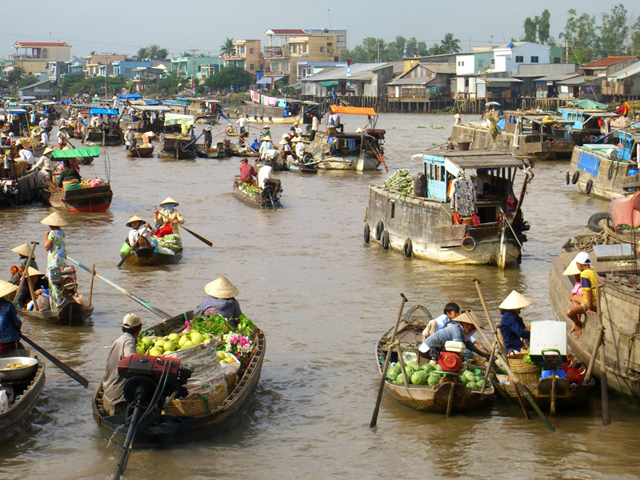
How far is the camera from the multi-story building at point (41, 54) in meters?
153

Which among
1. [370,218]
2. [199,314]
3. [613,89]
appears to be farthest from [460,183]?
[613,89]

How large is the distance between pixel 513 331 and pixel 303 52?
356 ft

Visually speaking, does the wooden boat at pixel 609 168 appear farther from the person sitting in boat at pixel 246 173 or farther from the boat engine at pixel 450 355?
the boat engine at pixel 450 355

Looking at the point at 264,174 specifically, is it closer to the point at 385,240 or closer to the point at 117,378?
the point at 385,240

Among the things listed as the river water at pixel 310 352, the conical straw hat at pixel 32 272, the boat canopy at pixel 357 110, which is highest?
the boat canopy at pixel 357 110

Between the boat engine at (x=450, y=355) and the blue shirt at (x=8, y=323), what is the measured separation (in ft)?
14.7

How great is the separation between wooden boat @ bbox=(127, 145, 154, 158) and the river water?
1206 cm

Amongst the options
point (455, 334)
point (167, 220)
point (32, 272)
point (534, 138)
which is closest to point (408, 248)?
point (167, 220)

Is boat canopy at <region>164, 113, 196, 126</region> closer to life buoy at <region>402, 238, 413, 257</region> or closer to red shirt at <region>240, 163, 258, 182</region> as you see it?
red shirt at <region>240, 163, 258, 182</region>

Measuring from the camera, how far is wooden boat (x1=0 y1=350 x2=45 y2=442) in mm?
8242

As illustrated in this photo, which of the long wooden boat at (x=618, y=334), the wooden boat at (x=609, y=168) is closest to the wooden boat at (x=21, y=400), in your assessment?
the long wooden boat at (x=618, y=334)

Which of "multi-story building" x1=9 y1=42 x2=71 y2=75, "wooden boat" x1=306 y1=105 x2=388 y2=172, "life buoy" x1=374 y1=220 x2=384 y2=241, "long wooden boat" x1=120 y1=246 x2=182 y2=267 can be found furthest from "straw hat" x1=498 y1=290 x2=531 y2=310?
"multi-story building" x1=9 y1=42 x2=71 y2=75

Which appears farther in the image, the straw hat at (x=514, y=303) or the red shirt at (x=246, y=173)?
the red shirt at (x=246, y=173)

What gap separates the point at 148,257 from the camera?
16625 mm
